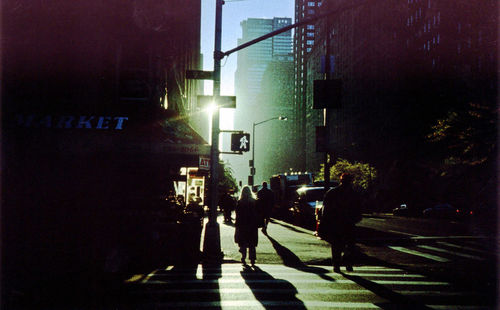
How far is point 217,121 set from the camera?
42.1ft

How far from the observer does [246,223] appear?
9.98m

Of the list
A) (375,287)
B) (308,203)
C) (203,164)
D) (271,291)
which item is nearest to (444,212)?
(308,203)

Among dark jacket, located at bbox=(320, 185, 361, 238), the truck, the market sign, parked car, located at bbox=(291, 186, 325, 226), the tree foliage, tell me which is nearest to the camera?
dark jacket, located at bbox=(320, 185, 361, 238)

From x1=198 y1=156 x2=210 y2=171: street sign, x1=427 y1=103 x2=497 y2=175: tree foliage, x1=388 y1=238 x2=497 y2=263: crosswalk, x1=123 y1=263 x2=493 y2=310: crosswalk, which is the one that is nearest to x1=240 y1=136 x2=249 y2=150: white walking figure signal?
x1=198 y1=156 x2=210 y2=171: street sign

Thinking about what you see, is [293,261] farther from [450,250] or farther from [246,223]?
[450,250]

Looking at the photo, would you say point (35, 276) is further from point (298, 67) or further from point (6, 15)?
point (298, 67)

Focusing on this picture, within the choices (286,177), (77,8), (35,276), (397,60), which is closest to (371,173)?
(286,177)

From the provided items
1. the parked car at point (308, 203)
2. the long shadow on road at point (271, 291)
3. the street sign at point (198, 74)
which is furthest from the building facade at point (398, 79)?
the long shadow on road at point (271, 291)

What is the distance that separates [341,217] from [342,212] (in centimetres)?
11

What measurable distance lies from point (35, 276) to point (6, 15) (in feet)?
33.3

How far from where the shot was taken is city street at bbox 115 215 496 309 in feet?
19.5

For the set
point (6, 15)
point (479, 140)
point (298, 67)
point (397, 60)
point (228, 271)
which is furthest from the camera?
point (298, 67)

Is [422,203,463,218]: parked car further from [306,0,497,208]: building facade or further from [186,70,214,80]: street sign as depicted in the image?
[186,70,214,80]: street sign

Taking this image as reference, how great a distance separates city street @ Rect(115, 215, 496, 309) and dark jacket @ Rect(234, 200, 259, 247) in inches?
25.8
